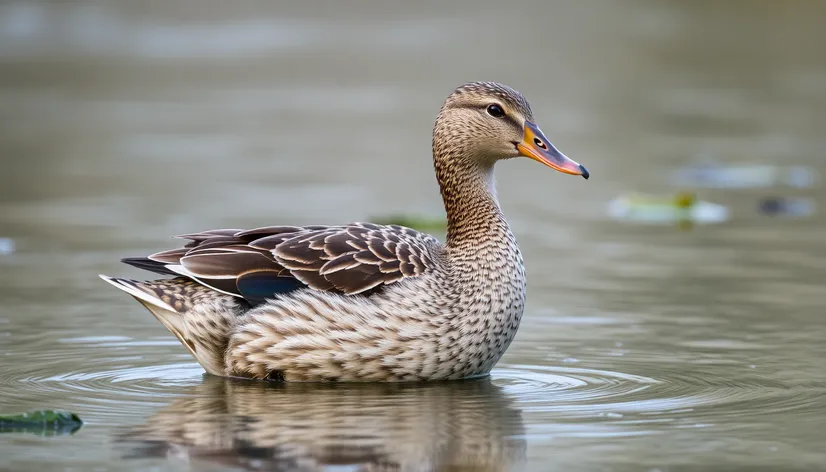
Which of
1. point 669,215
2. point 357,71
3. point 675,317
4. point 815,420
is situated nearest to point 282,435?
point 815,420

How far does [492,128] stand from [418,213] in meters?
5.11

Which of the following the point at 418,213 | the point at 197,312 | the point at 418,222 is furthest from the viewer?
the point at 418,213

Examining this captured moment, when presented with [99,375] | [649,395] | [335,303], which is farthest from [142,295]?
[649,395]

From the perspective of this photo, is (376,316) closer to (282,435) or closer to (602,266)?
(282,435)

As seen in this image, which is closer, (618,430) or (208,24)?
(618,430)

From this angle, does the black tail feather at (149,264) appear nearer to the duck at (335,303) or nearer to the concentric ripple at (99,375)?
the duck at (335,303)

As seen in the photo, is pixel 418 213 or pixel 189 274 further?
pixel 418 213

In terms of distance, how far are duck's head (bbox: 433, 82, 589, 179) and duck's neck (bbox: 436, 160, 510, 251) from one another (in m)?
0.10

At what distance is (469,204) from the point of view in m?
9.32

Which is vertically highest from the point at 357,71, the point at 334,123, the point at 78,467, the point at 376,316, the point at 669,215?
the point at 357,71

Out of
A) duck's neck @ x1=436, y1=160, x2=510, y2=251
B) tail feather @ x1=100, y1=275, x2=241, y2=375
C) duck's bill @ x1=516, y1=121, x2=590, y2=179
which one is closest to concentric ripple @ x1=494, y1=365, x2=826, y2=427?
duck's neck @ x1=436, y1=160, x2=510, y2=251

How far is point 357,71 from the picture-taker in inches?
1097

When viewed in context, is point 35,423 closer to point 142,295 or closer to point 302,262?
point 142,295

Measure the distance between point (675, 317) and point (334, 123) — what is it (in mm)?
11501
